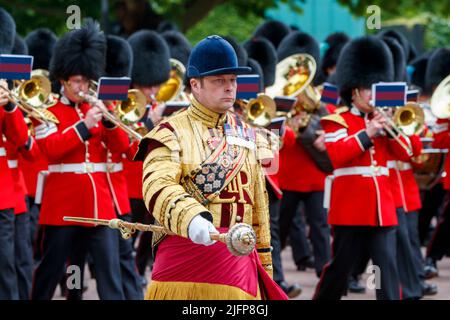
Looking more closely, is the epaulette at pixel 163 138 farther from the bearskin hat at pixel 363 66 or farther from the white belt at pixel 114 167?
the bearskin hat at pixel 363 66

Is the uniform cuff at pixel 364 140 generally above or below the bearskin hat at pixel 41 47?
below

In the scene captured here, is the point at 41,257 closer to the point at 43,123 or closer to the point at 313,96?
the point at 43,123

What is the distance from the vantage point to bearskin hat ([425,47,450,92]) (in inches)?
484

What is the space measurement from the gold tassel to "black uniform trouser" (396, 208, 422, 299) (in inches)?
135

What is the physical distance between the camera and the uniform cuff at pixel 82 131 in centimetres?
774

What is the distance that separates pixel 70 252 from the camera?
7957 millimetres

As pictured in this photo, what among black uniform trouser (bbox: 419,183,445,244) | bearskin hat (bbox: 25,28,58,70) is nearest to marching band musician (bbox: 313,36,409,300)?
bearskin hat (bbox: 25,28,58,70)

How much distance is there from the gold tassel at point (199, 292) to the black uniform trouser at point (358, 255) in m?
2.69

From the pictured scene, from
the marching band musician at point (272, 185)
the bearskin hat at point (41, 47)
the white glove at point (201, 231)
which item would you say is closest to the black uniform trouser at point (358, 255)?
the marching band musician at point (272, 185)

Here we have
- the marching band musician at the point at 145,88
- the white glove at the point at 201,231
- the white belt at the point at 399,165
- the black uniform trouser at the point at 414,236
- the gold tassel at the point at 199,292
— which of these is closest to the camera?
the white glove at the point at 201,231

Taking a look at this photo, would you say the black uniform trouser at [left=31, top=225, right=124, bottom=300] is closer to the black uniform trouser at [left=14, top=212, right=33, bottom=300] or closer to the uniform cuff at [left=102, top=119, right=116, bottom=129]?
the black uniform trouser at [left=14, top=212, right=33, bottom=300]

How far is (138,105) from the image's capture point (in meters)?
8.58

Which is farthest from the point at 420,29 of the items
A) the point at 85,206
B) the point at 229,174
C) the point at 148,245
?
the point at 229,174

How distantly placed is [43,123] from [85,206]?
0.55 m
